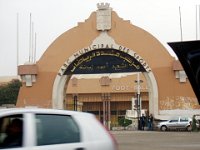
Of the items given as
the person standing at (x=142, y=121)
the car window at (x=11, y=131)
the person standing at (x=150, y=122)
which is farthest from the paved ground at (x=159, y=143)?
the person standing at (x=142, y=121)

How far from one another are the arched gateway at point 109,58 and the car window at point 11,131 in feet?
104

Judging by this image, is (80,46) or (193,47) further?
(80,46)

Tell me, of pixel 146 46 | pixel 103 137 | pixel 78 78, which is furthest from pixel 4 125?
pixel 78 78

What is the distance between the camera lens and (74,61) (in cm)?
3838

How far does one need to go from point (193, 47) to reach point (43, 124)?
868 centimetres

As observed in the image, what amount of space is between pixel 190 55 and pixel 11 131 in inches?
368

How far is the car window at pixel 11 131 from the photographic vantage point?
5.74 meters

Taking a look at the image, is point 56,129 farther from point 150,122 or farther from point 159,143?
point 150,122

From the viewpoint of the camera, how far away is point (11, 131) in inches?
232

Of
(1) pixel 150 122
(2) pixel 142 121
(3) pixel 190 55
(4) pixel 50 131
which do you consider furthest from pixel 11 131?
(2) pixel 142 121

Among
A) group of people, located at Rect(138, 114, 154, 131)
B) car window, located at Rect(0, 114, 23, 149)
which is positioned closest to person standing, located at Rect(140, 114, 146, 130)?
group of people, located at Rect(138, 114, 154, 131)

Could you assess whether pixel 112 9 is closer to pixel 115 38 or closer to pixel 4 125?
pixel 115 38

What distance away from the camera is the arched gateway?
37656mm

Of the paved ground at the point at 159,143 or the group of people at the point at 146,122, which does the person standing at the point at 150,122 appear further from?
the paved ground at the point at 159,143
